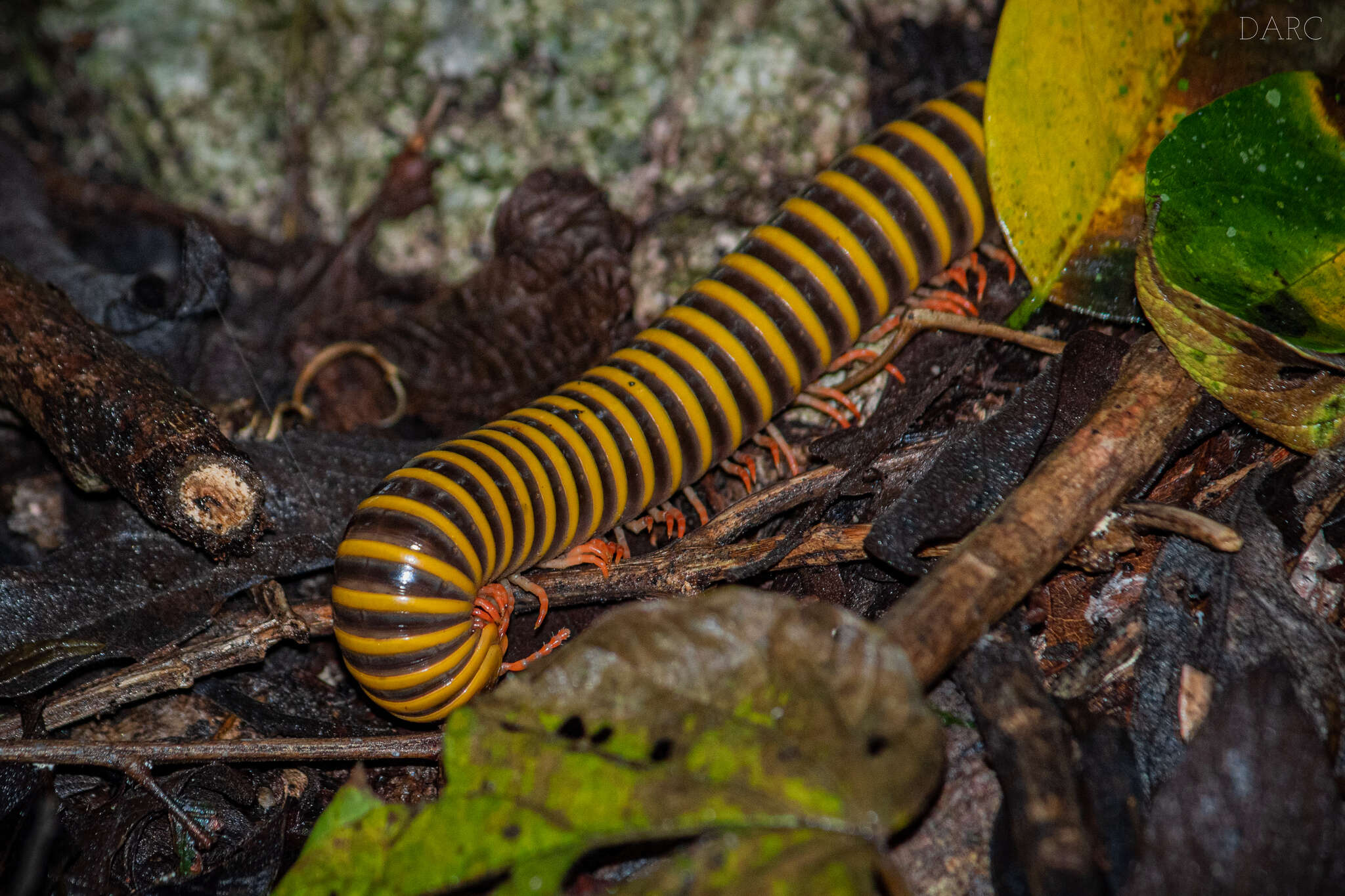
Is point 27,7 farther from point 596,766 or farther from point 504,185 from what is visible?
point 596,766

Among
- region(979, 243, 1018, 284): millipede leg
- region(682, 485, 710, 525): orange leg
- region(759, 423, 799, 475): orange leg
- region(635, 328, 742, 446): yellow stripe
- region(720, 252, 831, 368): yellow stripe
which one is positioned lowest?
region(682, 485, 710, 525): orange leg

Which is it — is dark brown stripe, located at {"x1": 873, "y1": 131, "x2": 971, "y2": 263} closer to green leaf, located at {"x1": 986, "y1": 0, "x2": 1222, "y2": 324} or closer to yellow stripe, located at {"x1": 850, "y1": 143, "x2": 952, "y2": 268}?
yellow stripe, located at {"x1": 850, "y1": 143, "x2": 952, "y2": 268}

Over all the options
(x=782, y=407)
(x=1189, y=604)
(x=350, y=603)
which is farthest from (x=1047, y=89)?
(x=350, y=603)

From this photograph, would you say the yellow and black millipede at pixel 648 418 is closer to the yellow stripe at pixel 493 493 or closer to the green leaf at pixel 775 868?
the yellow stripe at pixel 493 493

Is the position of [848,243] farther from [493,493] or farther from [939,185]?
[493,493]

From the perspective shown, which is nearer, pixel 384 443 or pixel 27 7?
pixel 384 443

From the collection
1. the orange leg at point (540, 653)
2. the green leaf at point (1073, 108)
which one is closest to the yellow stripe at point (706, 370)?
the orange leg at point (540, 653)

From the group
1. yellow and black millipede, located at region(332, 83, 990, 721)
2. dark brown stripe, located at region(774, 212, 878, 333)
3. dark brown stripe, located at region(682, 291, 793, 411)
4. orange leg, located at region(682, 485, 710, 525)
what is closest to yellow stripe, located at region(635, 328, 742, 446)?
yellow and black millipede, located at region(332, 83, 990, 721)
